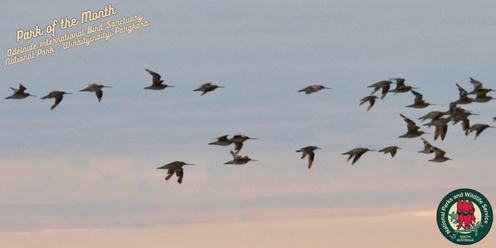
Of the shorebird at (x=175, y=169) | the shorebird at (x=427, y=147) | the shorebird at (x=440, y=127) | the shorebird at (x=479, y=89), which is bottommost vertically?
the shorebird at (x=175, y=169)

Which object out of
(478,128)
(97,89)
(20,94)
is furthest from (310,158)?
(20,94)

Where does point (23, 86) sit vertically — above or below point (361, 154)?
above

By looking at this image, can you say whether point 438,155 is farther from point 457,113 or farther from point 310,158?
point 310,158

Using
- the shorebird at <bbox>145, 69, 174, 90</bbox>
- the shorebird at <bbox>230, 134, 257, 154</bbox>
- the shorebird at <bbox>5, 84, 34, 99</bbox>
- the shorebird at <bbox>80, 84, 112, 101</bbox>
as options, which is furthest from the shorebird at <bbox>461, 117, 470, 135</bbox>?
the shorebird at <bbox>5, 84, 34, 99</bbox>

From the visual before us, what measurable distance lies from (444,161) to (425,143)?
2555 millimetres

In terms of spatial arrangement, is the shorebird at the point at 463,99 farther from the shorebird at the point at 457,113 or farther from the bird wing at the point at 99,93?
the bird wing at the point at 99,93

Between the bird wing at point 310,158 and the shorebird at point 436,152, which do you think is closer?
the bird wing at point 310,158

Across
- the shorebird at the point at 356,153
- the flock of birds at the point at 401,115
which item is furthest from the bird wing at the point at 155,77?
the shorebird at the point at 356,153

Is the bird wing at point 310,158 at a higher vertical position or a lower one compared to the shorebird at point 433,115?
lower

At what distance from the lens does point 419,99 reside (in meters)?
97.2

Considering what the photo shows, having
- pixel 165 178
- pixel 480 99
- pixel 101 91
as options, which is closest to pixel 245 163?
pixel 165 178

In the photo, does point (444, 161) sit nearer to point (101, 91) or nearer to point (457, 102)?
point (457, 102)

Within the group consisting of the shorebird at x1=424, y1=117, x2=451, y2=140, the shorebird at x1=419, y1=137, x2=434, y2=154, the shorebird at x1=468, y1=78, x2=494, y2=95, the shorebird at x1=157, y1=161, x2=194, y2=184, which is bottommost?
the shorebird at x1=157, y1=161, x2=194, y2=184

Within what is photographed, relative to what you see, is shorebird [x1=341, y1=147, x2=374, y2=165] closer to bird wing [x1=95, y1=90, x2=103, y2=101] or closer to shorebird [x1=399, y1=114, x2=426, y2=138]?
shorebird [x1=399, y1=114, x2=426, y2=138]
